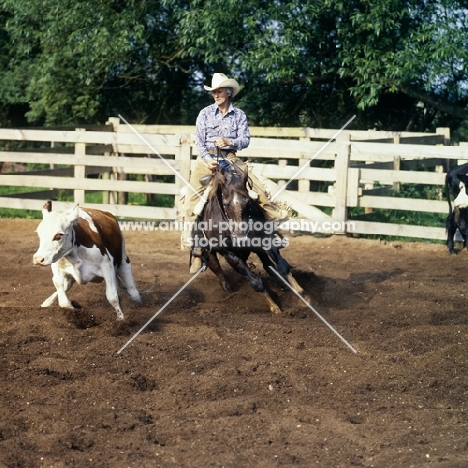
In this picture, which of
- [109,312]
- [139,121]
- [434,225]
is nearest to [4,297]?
[109,312]

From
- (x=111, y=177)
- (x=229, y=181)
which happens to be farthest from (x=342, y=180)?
(x=111, y=177)

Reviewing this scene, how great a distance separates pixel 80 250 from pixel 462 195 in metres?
6.62

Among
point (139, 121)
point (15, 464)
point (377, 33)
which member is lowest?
point (15, 464)

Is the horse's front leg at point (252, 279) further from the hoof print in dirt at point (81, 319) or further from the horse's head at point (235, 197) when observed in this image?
the hoof print in dirt at point (81, 319)

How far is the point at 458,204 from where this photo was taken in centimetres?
1269

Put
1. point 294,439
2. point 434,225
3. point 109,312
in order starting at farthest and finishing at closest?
point 434,225, point 109,312, point 294,439

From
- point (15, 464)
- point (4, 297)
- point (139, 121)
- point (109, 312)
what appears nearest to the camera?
point (15, 464)

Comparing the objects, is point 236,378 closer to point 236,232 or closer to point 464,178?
point 236,232

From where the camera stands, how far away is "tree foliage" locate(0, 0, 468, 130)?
16094mm

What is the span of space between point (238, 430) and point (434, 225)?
10.6m

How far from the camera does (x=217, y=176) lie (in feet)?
29.2

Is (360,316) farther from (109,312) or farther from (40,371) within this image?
(40,371)

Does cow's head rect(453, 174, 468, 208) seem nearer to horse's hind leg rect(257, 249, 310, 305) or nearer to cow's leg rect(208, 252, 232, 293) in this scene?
horse's hind leg rect(257, 249, 310, 305)

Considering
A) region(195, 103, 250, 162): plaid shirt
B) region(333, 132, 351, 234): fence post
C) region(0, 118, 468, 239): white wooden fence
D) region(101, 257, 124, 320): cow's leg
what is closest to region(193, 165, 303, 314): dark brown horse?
region(195, 103, 250, 162): plaid shirt
